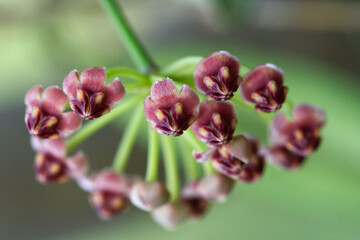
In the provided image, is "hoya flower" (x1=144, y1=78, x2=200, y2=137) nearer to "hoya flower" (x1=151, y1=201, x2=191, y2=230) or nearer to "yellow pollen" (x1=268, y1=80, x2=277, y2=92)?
"yellow pollen" (x1=268, y1=80, x2=277, y2=92)

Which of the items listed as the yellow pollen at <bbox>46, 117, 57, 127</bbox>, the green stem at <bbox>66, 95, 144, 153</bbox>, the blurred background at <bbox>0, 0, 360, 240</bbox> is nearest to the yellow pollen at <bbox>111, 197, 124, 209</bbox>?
the green stem at <bbox>66, 95, 144, 153</bbox>

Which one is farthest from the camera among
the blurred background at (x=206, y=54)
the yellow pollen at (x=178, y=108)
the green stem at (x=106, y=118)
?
the blurred background at (x=206, y=54)

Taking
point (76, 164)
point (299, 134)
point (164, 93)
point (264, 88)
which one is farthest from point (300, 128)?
point (76, 164)

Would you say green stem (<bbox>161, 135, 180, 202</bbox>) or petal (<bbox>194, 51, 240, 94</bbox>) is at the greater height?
petal (<bbox>194, 51, 240, 94</bbox>)

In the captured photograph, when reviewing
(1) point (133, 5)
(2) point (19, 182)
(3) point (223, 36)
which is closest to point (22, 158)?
(2) point (19, 182)

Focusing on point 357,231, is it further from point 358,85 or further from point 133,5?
point 133,5

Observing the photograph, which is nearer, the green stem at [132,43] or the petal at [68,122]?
the petal at [68,122]

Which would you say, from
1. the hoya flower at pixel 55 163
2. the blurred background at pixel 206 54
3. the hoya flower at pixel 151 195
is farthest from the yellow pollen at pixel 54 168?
the blurred background at pixel 206 54

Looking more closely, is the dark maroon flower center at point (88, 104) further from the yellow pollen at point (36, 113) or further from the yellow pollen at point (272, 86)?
the yellow pollen at point (272, 86)
